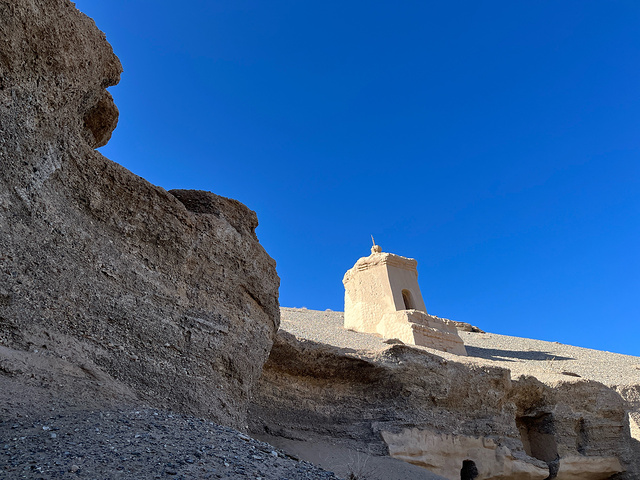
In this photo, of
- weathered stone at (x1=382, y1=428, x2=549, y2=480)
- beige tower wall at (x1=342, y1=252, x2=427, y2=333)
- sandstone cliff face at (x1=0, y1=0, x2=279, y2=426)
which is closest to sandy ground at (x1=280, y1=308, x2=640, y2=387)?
beige tower wall at (x1=342, y1=252, x2=427, y2=333)

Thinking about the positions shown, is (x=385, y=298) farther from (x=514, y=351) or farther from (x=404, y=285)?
(x=514, y=351)

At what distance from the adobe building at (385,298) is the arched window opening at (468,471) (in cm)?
1082

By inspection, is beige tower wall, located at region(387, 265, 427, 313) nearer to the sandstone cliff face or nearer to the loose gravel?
the sandstone cliff face

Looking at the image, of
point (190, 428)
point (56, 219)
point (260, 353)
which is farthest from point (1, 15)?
point (260, 353)

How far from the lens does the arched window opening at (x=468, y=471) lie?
874 centimetres

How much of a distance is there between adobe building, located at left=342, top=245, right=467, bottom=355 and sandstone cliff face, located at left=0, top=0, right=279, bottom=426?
14981 mm

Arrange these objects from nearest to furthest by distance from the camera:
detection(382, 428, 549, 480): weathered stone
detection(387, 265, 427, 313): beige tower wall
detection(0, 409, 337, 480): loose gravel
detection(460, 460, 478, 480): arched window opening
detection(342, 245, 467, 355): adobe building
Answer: detection(0, 409, 337, 480): loose gravel, detection(382, 428, 549, 480): weathered stone, detection(460, 460, 478, 480): arched window opening, detection(342, 245, 467, 355): adobe building, detection(387, 265, 427, 313): beige tower wall

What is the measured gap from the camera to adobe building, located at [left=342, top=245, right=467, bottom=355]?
2025cm

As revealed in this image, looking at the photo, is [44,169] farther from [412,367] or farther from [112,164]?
[412,367]

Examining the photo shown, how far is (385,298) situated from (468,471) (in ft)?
45.7

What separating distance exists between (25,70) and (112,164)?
121 cm

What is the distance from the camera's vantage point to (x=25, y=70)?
4.36m

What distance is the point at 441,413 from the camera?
887cm

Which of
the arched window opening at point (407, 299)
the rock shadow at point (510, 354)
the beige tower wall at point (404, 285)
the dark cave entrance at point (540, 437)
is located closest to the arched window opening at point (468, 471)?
the dark cave entrance at point (540, 437)
